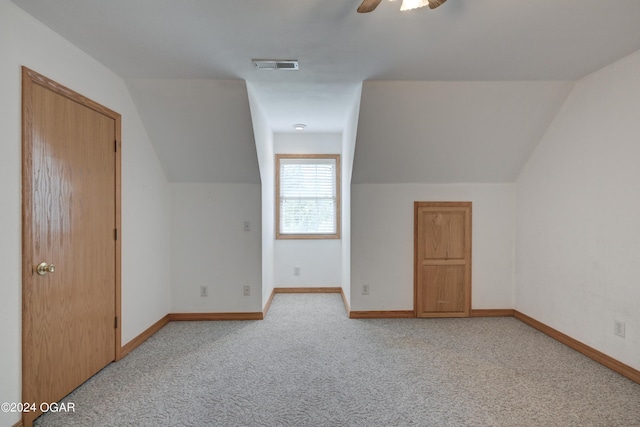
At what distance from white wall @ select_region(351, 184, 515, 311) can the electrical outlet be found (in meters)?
1.28

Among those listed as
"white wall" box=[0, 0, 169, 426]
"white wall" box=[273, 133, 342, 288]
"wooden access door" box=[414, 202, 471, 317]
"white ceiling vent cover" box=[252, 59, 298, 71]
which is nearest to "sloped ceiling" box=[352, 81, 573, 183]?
"wooden access door" box=[414, 202, 471, 317]

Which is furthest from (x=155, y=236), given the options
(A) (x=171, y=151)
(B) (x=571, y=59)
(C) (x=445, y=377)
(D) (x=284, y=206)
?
(B) (x=571, y=59)

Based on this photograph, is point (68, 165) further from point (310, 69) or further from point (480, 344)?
point (480, 344)

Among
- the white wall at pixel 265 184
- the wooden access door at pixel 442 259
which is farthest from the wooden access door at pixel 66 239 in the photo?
the wooden access door at pixel 442 259

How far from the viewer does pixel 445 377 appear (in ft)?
7.82

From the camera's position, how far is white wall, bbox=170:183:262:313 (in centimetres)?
367

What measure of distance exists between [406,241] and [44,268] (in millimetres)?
3296

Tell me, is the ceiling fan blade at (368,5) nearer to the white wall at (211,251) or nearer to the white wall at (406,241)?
the white wall at (406,241)

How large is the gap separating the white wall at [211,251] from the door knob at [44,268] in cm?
166

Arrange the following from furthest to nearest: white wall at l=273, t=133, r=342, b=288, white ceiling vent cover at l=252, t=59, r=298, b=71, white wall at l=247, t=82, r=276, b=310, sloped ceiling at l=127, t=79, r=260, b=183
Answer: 1. white wall at l=273, t=133, r=342, b=288
2. white wall at l=247, t=82, r=276, b=310
3. sloped ceiling at l=127, t=79, r=260, b=183
4. white ceiling vent cover at l=252, t=59, r=298, b=71

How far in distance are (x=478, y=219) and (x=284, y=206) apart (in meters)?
2.73

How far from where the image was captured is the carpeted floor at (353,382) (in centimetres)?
194

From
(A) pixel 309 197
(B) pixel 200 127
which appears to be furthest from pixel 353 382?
(A) pixel 309 197

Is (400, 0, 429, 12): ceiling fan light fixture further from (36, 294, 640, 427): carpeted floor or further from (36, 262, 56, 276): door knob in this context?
(36, 262, 56, 276): door knob
